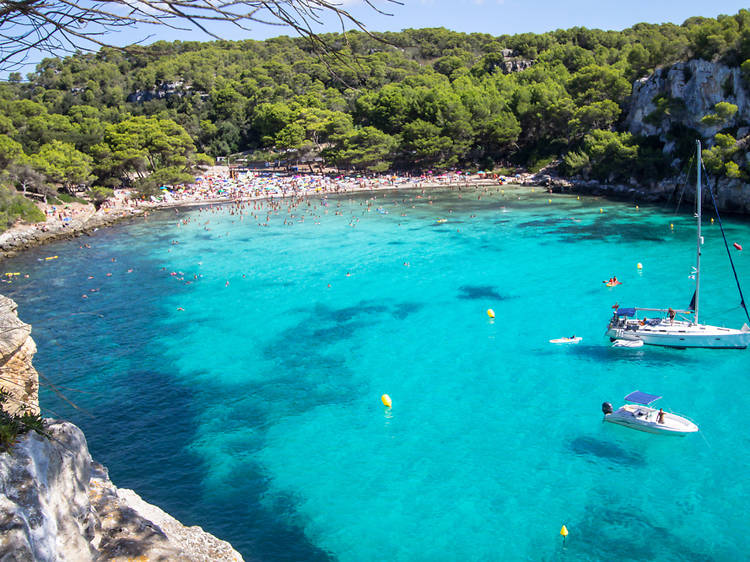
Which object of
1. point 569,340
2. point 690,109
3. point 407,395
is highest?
point 690,109

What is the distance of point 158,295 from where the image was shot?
31.6m

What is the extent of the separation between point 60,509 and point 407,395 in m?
14.4

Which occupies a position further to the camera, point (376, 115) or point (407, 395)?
point (376, 115)

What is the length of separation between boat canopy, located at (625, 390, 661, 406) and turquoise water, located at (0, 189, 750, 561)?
1.13 meters

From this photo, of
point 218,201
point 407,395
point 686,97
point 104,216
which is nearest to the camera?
point 407,395

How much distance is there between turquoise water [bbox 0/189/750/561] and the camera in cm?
1352

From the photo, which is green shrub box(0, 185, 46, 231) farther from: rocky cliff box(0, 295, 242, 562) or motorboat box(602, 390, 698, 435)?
motorboat box(602, 390, 698, 435)

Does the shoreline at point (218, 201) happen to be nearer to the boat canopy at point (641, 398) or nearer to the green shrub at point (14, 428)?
the boat canopy at point (641, 398)

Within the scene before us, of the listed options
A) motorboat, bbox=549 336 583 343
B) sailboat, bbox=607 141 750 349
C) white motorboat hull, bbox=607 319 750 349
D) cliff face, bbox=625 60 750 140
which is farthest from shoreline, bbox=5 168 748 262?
motorboat, bbox=549 336 583 343

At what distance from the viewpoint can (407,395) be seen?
1989cm

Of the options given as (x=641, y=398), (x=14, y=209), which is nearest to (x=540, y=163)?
(x=641, y=398)

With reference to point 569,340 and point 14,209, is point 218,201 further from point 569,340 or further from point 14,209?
point 569,340

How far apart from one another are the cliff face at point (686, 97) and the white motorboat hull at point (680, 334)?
31.7 metres

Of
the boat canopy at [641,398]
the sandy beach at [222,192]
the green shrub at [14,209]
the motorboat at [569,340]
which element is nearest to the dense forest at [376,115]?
the sandy beach at [222,192]
